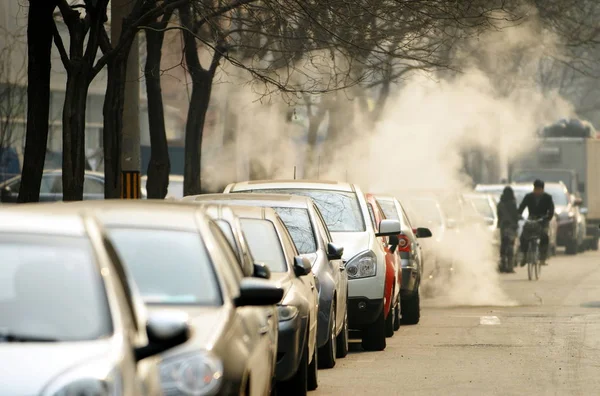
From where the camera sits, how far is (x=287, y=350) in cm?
975

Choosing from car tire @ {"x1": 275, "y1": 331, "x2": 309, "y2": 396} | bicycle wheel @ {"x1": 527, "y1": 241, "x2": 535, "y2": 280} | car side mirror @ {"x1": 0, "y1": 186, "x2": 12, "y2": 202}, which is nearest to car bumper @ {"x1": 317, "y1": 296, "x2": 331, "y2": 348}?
car tire @ {"x1": 275, "y1": 331, "x2": 309, "y2": 396}

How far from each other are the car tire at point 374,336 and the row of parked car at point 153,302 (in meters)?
2.33

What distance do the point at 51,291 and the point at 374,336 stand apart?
8934 mm

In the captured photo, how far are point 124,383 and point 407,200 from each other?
68.4 feet

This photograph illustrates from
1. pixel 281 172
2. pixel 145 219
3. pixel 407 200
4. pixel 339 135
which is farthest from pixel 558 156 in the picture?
pixel 145 219

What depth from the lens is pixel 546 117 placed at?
217 feet

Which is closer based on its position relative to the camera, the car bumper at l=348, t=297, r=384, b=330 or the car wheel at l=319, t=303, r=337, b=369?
the car wheel at l=319, t=303, r=337, b=369

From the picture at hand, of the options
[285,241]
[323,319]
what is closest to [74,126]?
[323,319]

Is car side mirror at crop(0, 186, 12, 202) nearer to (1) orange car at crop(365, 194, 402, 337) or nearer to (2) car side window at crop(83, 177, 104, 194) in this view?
(2) car side window at crop(83, 177, 104, 194)

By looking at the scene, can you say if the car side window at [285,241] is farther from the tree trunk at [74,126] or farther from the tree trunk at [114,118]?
the tree trunk at [114,118]

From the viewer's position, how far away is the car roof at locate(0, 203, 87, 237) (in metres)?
6.05

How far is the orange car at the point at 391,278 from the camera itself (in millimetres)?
15141

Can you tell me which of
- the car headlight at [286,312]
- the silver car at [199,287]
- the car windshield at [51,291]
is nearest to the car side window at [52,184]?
the car headlight at [286,312]

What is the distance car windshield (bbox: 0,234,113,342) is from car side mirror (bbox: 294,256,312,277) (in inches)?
176
